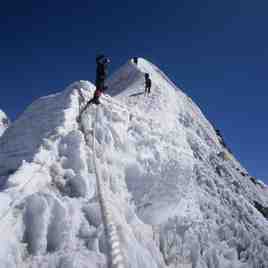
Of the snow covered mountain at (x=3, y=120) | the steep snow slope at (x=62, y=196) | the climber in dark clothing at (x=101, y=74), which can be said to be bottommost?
the steep snow slope at (x=62, y=196)

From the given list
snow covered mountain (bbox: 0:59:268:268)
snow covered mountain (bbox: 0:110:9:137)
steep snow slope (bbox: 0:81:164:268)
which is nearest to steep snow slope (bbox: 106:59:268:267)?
snow covered mountain (bbox: 0:59:268:268)

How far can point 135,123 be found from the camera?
10344 mm

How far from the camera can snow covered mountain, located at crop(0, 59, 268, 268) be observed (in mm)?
4695

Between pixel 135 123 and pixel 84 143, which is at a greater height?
pixel 135 123

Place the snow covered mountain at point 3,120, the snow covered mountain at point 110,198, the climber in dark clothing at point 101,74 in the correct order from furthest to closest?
the snow covered mountain at point 3,120, the climber in dark clothing at point 101,74, the snow covered mountain at point 110,198

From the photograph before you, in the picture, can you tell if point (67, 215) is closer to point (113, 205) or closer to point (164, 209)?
point (113, 205)

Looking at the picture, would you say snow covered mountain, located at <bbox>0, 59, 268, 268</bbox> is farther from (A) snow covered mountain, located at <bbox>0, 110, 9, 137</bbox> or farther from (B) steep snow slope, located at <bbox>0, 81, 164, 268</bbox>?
(A) snow covered mountain, located at <bbox>0, 110, 9, 137</bbox>

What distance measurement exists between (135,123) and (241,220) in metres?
5.10

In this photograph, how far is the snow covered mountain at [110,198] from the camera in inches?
185

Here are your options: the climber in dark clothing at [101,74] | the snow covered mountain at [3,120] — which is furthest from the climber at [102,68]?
the snow covered mountain at [3,120]

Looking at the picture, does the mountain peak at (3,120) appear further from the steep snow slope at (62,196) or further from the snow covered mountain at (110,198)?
the steep snow slope at (62,196)

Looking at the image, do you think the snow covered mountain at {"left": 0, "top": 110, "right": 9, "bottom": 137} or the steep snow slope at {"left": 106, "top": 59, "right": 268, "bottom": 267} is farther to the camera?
the snow covered mountain at {"left": 0, "top": 110, "right": 9, "bottom": 137}

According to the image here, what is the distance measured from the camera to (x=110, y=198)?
646cm

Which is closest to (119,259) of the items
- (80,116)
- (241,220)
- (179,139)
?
(80,116)
